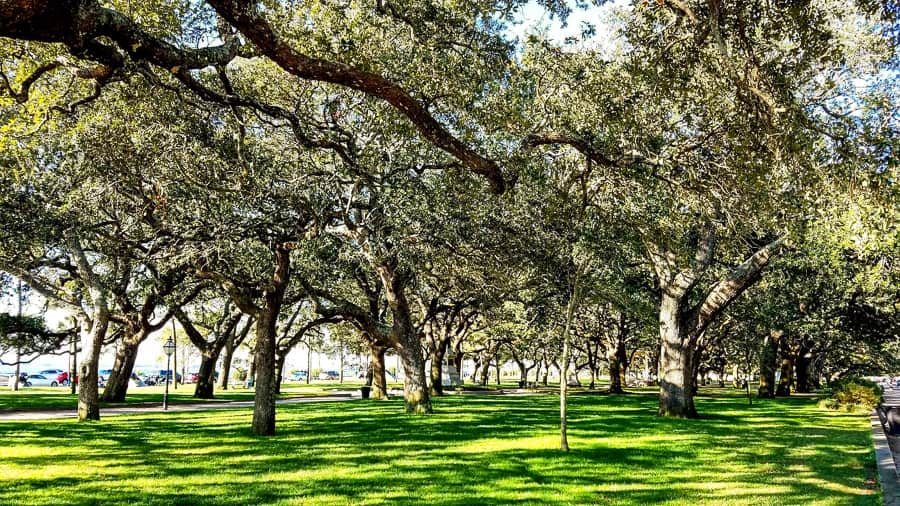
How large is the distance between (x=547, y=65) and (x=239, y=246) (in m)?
8.53

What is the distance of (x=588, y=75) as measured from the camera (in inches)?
434

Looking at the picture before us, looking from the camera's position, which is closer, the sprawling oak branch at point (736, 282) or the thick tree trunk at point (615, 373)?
the sprawling oak branch at point (736, 282)

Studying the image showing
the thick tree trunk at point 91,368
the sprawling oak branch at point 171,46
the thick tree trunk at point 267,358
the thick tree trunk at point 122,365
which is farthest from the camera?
the thick tree trunk at point 122,365

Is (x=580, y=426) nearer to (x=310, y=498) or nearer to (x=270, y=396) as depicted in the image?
(x=270, y=396)

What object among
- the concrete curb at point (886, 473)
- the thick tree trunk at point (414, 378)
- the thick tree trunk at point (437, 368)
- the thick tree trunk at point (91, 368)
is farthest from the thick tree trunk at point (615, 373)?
the thick tree trunk at point (91, 368)

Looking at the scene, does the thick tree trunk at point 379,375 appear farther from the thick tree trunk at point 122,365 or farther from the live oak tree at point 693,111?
the live oak tree at point 693,111

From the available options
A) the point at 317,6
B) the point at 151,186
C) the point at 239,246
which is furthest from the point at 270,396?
the point at 317,6

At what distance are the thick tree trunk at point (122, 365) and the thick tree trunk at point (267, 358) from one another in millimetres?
12468

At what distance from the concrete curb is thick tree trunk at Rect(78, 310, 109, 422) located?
1690 centimetres

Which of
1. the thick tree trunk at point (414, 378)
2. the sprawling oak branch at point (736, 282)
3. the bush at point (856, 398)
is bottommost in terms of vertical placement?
the bush at point (856, 398)

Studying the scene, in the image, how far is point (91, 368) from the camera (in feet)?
55.1

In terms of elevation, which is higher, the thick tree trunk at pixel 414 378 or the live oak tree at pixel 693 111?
the live oak tree at pixel 693 111

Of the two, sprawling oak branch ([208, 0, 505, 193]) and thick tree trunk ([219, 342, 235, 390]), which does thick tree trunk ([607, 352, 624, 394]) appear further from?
sprawling oak branch ([208, 0, 505, 193])

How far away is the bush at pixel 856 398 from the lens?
2414 cm
